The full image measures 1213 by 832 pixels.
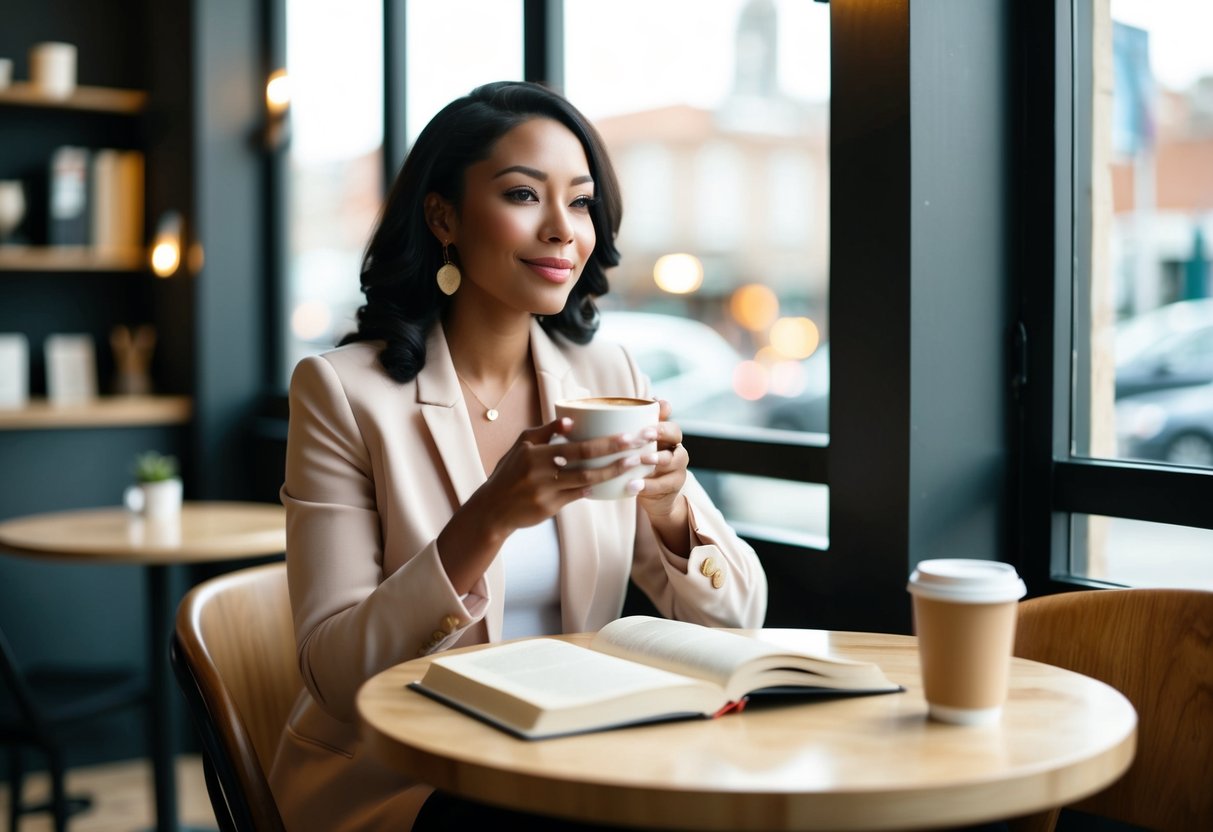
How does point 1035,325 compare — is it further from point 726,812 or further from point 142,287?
point 142,287

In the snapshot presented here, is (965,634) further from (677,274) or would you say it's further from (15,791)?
(15,791)

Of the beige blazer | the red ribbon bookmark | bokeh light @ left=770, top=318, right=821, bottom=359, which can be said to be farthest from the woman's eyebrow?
bokeh light @ left=770, top=318, right=821, bottom=359

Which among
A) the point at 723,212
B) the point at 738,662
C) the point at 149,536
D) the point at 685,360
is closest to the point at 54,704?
the point at 149,536

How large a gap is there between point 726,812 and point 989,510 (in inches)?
47.4

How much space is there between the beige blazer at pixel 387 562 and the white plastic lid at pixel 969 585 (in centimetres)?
63

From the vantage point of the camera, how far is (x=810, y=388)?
10.7ft

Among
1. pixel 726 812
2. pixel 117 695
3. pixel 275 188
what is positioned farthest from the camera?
pixel 275 188

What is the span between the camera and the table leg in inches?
118

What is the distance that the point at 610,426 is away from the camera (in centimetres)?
134

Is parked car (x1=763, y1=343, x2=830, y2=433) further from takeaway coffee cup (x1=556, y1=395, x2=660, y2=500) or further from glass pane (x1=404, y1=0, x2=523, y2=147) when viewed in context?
takeaway coffee cup (x1=556, y1=395, x2=660, y2=500)

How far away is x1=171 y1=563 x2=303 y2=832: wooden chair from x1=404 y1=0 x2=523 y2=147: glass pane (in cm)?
187

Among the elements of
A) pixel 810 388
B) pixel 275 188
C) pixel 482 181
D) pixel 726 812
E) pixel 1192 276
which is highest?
pixel 275 188

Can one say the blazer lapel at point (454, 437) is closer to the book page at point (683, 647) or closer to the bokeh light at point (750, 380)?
the book page at point (683, 647)

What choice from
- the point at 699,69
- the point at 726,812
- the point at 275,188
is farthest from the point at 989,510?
the point at 275,188
